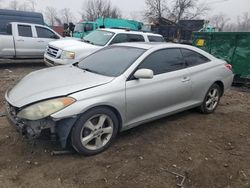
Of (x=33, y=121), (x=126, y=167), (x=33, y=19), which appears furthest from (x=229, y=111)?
(x=33, y=19)

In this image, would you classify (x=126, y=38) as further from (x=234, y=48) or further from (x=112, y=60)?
(x=112, y=60)

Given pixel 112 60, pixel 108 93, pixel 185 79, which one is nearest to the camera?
pixel 108 93

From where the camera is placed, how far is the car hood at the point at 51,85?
320cm

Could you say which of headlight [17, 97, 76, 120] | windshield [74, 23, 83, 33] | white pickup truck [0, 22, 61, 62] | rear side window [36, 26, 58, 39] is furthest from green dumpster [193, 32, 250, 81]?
windshield [74, 23, 83, 33]

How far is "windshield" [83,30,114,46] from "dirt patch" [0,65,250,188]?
5051 mm

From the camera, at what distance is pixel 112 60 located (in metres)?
4.21

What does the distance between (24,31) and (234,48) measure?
25.5 ft

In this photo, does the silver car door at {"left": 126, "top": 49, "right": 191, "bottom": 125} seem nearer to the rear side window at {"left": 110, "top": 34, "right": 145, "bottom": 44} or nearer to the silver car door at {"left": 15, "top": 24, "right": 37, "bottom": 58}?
the rear side window at {"left": 110, "top": 34, "right": 145, "bottom": 44}

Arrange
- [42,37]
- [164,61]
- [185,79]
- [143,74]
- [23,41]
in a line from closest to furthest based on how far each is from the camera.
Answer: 1. [143,74]
2. [164,61]
3. [185,79]
4. [23,41]
5. [42,37]

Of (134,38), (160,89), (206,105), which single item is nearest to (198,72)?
(206,105)

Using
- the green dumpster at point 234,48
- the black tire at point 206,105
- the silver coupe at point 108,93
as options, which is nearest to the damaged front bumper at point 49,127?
the silver coupe at point 108,93

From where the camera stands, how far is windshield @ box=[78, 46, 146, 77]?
12.7 ft

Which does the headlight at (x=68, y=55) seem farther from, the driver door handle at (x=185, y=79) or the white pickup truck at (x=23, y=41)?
the driver door handle at (x=185, y=79)

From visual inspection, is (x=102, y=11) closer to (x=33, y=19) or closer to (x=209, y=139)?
(x=33, y=19)
